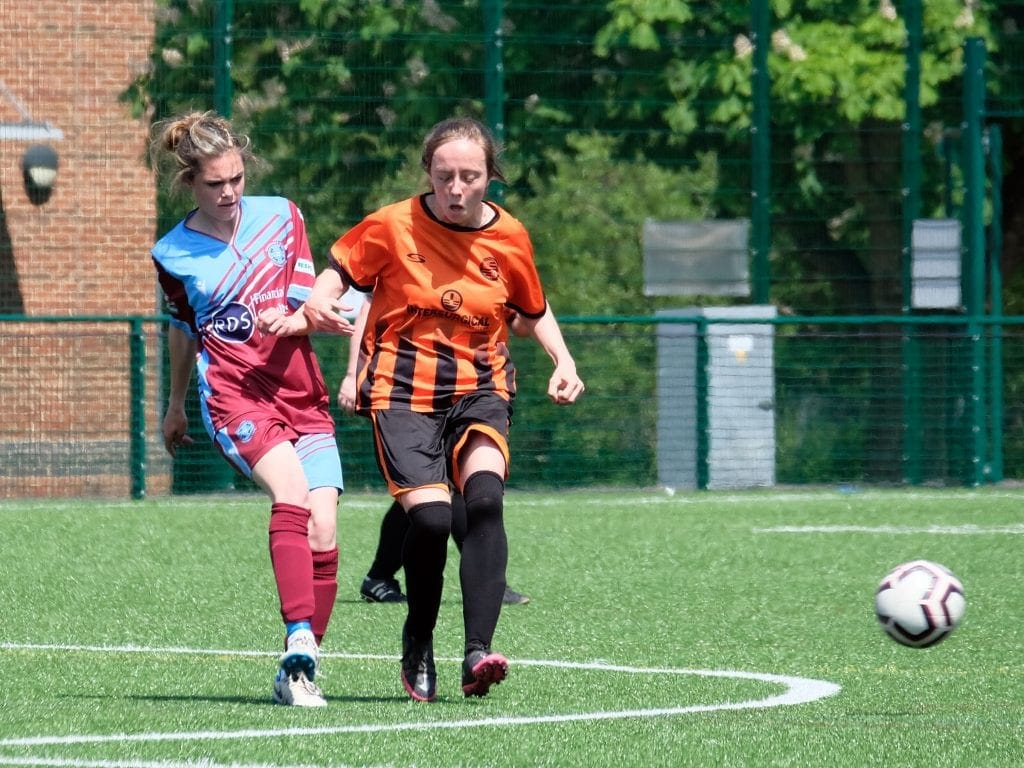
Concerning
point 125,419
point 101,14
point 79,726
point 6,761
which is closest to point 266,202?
point 79,726

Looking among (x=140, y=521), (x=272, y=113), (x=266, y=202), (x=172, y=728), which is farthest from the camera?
(x=272, y=113)

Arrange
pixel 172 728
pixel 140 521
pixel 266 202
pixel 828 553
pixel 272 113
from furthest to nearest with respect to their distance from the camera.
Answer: pixel 272 113
pixel 140 521
pixel 828 553
pixel 266 202
pixel 172 728

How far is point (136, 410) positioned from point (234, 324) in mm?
9724

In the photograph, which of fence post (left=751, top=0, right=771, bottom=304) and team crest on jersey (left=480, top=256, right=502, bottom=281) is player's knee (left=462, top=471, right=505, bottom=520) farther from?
fence post (left=751, top=0, right=771, bottom=304)

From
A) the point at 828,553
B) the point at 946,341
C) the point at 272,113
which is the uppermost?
the point at 272,113

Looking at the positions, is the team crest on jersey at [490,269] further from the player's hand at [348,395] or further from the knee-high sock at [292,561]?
the player's hand at [348,395]

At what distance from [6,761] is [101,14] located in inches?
493

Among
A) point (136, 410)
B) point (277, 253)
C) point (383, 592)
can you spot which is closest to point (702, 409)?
point (136, 410)

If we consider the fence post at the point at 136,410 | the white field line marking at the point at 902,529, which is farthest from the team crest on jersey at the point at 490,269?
the fence post at the point at 136,410

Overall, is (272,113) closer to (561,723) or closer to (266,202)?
(266,202)

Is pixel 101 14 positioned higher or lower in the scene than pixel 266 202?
higher

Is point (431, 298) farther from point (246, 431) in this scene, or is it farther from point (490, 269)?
point (246, 431)

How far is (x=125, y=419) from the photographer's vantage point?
51.8 ft

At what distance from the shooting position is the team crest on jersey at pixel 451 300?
5973mm
